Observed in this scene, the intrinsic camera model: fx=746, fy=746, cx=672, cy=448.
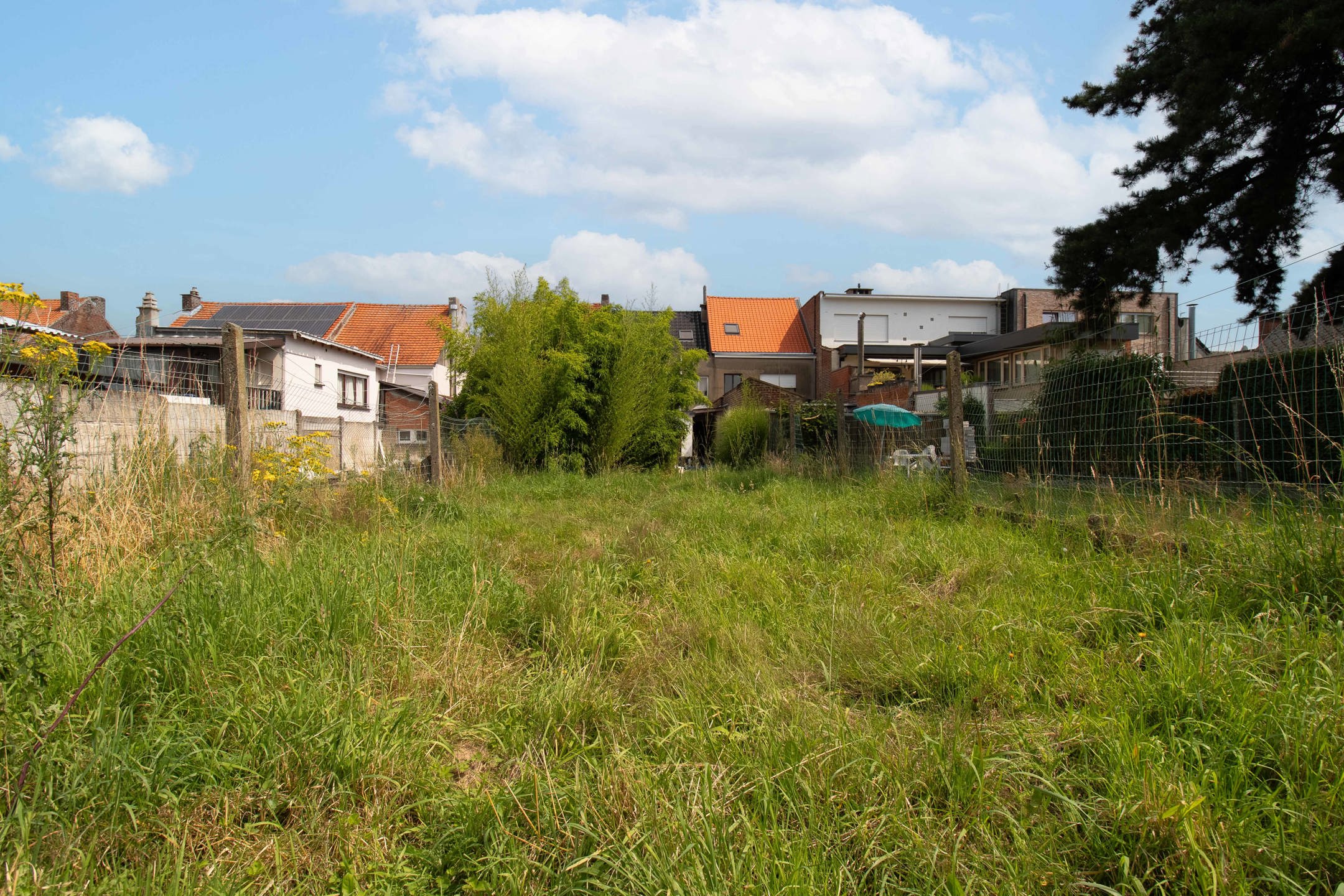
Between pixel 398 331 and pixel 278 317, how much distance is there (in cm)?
567

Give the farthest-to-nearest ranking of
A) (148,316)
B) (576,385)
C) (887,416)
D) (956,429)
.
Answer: (148,316) < (576,385) < (887,416) < (956,429)

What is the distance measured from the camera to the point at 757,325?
44250 millimetres

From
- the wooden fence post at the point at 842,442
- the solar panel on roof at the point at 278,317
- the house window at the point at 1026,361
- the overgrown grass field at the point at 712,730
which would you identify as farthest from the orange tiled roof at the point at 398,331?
the overgrown grass field at the point at 712,730

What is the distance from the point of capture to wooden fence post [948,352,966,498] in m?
6.32

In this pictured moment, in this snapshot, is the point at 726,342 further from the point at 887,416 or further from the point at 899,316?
the point at 887,416

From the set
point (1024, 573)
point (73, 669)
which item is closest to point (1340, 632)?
point (1024, 573)

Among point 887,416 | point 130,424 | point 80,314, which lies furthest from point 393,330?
point 130,424

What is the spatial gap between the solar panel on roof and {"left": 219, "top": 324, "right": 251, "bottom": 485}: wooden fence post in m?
23.8

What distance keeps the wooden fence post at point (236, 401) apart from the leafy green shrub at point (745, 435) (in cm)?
1082

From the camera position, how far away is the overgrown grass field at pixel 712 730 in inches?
67.9

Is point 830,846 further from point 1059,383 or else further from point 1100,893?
point 1059,383

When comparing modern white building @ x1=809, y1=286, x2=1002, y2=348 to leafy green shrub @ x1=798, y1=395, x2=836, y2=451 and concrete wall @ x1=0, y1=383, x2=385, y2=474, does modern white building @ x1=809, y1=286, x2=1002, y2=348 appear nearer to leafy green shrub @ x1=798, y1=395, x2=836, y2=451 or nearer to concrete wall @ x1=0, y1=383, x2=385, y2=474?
leafy green shrub @ x1=798, y1=395, x2=836, y2=451

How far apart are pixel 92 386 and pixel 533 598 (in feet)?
8.84

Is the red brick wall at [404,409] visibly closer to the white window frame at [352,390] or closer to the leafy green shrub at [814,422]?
the white window frame at [352,390]
